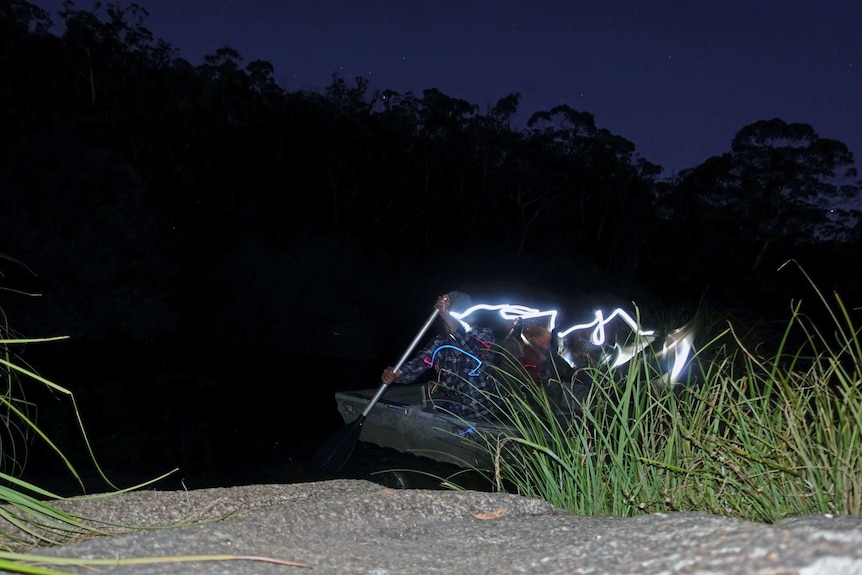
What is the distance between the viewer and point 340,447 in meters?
8.73

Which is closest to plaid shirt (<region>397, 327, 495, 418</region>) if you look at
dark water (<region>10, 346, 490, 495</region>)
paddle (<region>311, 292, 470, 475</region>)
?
paddle (<region>311, 292, 470, 475</region>)

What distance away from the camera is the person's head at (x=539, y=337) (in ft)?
24.2

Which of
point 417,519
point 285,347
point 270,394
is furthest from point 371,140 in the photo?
point 417,519

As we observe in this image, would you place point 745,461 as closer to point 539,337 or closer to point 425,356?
point 539,337

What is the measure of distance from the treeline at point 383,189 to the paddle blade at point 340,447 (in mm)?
17303

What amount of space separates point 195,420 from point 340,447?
547cm

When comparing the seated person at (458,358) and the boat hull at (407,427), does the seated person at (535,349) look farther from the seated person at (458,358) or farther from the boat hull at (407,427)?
the boat hull at (407,427)

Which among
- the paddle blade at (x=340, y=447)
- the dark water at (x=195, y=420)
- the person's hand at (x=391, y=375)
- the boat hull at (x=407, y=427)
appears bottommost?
the dark water at (x=195, y=420)

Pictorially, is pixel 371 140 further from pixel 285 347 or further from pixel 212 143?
pixel 285 347

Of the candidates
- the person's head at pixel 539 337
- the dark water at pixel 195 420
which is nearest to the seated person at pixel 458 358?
the person's head at pixel 539 337

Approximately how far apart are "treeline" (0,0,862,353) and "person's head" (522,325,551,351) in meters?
19.1

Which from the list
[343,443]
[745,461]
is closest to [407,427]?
[343,443]

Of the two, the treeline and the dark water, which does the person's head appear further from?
the treeline

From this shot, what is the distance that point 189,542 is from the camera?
2434 millimetres
